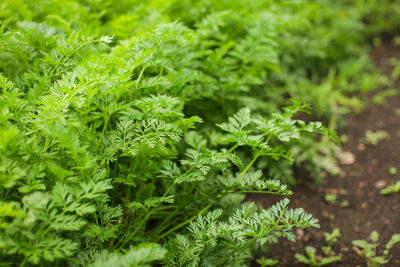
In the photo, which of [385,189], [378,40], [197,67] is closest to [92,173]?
[197,67]

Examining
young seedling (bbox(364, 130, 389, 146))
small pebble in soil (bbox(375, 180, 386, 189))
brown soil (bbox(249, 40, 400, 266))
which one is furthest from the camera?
young seedling (bbox(364, 130, 389, 146))

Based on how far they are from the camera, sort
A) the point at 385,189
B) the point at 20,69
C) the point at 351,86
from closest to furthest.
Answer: the point at 20,69 < the point at 385,189 < the point at 351,86

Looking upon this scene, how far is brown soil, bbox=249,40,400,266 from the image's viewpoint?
2.04 m

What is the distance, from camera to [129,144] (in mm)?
1484

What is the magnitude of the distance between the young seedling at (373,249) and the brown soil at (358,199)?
0.09 feet

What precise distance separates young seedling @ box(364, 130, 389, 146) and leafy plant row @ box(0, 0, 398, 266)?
0.69 m

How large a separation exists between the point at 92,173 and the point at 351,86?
312 centimetres

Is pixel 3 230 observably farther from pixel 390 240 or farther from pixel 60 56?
pixel 390 240

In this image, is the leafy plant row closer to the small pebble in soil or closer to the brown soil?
the brown soil

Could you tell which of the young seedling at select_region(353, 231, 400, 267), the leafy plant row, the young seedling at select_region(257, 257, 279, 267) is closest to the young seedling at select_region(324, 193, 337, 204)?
the leafy plant row

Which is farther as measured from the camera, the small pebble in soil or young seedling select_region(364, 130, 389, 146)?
young seedling select_region(364, 130, 389, 146)

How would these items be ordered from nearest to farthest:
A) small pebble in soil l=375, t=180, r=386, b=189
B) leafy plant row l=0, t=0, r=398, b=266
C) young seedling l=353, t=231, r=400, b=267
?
leafy plant row l=0, t=0, r=398, b=266
young seedling l=353, t=231, r=400, b=267
small pebble in soil l=375, t=180, r=386, b=189

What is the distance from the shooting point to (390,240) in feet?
6.43

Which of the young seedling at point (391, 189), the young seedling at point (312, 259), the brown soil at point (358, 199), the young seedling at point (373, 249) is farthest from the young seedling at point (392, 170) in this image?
the young seedling at point (312, 259)
